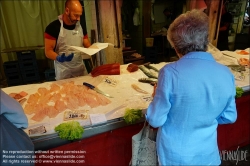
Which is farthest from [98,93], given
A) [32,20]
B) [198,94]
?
[32,20]

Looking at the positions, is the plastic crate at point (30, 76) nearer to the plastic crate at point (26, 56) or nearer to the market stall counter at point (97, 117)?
the plastic crate at point (26, 56)

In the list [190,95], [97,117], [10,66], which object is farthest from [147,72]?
[10,66]

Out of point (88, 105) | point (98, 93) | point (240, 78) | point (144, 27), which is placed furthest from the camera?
point (144, 27)

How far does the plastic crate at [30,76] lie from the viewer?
5738 millimetres

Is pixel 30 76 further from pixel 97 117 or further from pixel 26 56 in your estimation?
pixel 97 117

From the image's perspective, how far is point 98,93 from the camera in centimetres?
191

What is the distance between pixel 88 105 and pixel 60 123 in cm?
33

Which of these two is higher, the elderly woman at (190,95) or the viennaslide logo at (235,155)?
the elderly woman at (190,95)

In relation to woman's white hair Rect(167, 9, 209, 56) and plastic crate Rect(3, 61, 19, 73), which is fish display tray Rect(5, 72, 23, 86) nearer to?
plastic crate Rect(3, 61, 19, 73)

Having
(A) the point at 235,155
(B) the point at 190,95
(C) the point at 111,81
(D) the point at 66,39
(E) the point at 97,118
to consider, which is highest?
(D) the point at 66,39

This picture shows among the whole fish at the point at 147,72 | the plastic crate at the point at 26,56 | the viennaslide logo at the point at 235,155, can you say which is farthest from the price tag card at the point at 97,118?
the plastic crate at the point at 26,56

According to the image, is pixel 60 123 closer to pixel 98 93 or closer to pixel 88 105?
pixel 88 105

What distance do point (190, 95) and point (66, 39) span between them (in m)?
2.04

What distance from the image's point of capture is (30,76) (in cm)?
584
